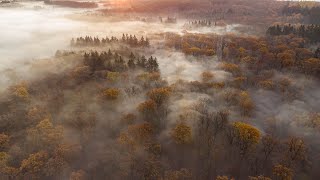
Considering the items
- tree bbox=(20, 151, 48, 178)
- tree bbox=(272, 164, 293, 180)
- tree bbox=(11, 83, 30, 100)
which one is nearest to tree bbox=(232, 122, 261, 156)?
tree bbox=(272, 164, 293, 180)

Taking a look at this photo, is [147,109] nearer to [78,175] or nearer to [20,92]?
[78,175]

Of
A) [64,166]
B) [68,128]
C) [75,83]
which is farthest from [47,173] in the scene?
[75,83]

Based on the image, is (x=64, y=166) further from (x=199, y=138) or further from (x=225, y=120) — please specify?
(x=225, y=120)

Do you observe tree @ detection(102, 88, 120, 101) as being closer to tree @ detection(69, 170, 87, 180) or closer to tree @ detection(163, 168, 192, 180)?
tree @ detection(69, 170, 87, 180)

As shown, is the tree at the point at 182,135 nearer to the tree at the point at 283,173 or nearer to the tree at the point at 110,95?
the tree at the point at 283,173

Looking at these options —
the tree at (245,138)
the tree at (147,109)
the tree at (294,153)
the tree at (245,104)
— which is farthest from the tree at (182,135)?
the tree at (245,104)

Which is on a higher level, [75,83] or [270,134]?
[75,83]

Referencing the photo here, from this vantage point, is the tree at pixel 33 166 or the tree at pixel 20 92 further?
the tree at pixel 20 92

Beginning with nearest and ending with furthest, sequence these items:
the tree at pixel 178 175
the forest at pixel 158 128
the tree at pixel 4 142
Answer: the tree at pixel 178 175
the forest at pixel 158 128
the tree at pixel 4 142

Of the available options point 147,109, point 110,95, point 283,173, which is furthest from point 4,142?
point 283,173

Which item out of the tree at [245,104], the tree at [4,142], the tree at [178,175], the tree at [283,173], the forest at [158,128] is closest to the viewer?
the tree at [283,173]

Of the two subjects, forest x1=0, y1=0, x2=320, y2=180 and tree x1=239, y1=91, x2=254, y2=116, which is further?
tree x1=239, y1=91, x2=254, y2=116
